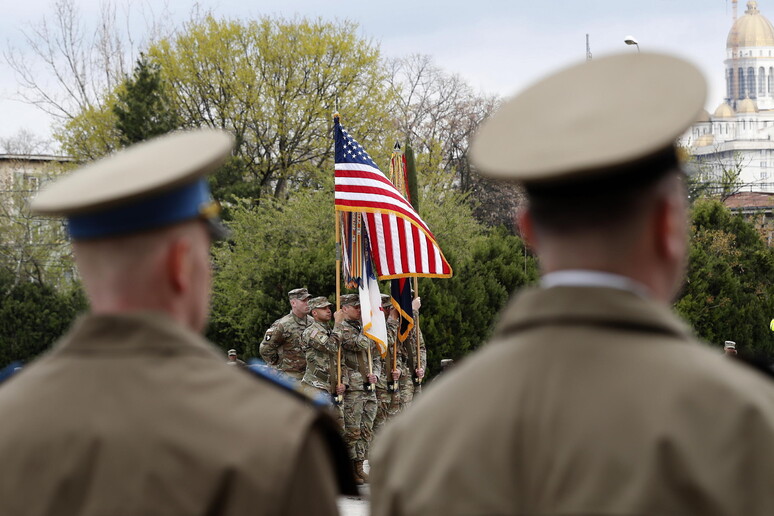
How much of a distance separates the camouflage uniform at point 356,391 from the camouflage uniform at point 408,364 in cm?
129

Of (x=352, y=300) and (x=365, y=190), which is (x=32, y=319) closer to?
(x=352, y=300)

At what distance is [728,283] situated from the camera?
22062 mm

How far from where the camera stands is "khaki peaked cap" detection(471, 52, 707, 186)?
186cm

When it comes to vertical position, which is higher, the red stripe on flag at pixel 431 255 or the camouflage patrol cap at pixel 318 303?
the red stripe on flag at pixel 431 255

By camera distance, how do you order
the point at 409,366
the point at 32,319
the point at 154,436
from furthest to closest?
the point at 32,319
the point at 409,366
the point at 154,436

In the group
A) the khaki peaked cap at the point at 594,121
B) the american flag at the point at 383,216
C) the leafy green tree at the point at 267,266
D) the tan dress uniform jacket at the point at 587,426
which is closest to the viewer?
the tan dress uniform jacket at the point at 587,426

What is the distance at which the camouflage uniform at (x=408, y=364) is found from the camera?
48.0 feet

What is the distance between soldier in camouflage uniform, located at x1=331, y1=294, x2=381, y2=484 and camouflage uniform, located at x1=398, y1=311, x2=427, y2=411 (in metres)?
1.29

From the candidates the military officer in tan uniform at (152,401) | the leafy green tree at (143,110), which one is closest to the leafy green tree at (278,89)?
the leafy green tree at (143,110)

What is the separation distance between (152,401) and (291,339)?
35.6ft

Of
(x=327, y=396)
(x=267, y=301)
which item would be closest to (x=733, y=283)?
(x=267, y=301)

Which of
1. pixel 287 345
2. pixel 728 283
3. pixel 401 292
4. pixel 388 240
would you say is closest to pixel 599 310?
pixel 388 240

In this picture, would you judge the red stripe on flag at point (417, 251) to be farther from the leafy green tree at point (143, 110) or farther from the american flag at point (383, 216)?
the leafy green tree at point (143, 110)

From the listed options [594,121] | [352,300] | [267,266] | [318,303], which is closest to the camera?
[594,121]
